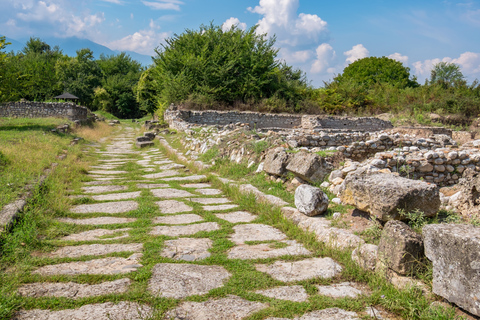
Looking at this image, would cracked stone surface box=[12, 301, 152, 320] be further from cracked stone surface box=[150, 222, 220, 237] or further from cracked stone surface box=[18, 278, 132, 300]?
cracked stone surface box=[150, 222, 220, 237]

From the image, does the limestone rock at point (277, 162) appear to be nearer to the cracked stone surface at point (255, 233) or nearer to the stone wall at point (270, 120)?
the cracked stone surface at point (255, 233)

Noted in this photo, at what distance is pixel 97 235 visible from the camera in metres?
3.90

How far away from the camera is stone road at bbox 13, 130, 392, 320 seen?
236 cm

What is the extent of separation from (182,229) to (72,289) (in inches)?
66.6

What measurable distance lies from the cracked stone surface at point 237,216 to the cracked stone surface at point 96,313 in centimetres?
230

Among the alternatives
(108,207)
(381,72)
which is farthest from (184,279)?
(381,72)

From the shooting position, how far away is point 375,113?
995 inches

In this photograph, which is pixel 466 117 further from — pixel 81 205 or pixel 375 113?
pixel 81 205

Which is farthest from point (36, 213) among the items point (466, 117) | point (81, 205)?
point (466, 117)

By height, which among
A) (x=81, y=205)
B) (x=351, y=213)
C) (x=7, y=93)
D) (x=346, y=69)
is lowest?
(x=81, y=205)

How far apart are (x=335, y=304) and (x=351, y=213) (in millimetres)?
1796

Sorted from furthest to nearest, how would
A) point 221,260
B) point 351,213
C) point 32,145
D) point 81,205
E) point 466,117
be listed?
1. point 466,117
2. point 32,145
3. point 81,205
4. point 351,213
5. point 221,260

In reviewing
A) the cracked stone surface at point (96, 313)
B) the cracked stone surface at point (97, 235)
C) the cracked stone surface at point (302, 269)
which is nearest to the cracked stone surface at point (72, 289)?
the cracked stone surface at point (96, 313)

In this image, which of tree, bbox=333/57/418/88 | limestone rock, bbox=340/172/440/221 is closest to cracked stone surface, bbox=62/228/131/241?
limestone rock, bbox=340/172/440/221
